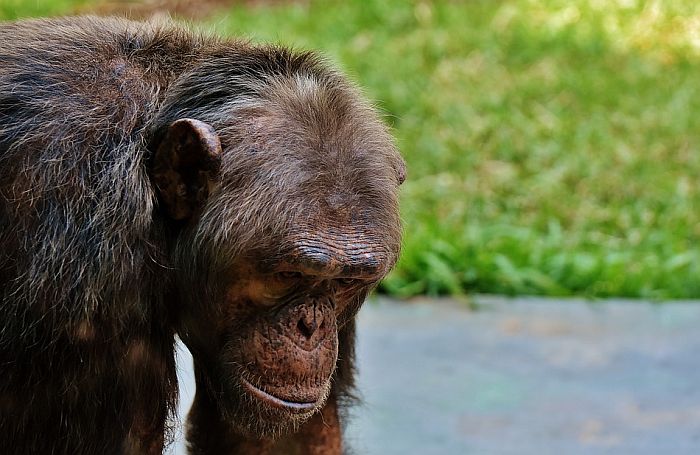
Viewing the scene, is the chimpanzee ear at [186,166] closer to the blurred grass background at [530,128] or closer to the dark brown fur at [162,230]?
the dark brown fur at [162,230]

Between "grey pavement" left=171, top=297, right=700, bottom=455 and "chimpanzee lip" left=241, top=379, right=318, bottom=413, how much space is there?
3.51 feet

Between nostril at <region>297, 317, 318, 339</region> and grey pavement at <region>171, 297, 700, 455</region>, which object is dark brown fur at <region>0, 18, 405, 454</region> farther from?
grey pavement at <region>171, 297, 700, 455</region>

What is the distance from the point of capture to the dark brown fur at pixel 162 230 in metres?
3.46

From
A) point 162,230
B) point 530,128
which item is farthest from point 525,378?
point 530,128

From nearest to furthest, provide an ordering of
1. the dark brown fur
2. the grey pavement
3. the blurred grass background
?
1. the dark brown fur
2. the grey pavement
3. the blurred grass background

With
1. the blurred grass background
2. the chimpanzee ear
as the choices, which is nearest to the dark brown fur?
the chimpanzee ear

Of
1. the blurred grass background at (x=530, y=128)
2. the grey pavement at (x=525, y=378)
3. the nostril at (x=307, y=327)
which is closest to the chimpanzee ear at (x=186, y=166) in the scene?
the nostril at (x=307, y=327)

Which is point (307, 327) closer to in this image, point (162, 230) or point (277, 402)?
point (277, 402)

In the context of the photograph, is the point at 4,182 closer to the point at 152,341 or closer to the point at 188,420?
the point at 152,341

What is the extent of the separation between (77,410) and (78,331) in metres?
0.28

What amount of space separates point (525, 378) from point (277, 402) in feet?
7.84

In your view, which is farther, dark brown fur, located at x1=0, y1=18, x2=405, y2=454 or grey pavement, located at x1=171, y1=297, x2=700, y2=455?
grey pavement, located at x1=171, y1=297, x2=700, y2=455

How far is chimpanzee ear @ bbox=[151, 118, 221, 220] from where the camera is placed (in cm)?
352

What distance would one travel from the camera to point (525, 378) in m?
5.80
